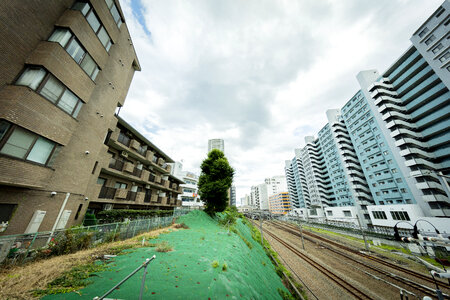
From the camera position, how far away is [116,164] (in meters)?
18.5

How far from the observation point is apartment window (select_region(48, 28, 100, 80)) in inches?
394

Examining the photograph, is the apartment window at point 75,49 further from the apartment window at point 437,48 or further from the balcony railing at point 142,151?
the apartment window at point 437,48

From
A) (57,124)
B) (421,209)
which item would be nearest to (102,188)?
(57,124)

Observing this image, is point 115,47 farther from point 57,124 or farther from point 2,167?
point 2,167

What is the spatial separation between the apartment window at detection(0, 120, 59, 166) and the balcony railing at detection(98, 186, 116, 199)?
836cm

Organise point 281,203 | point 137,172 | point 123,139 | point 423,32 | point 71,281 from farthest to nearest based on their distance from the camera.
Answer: point 281,203 < point 423,32 < point 137,172 < point 123,139 < point 71,281

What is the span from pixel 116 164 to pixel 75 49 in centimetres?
1213

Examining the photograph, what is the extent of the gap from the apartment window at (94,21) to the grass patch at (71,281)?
16582 millimetres

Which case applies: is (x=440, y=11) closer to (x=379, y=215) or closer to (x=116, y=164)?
(x=379, y=215)

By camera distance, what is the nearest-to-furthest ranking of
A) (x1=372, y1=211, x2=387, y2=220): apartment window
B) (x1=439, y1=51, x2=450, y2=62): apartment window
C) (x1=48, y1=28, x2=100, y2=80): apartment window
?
(x1=48, y1=28, x2=100, y2=80): apartment window < (x1=439, y1=51, x2=450, y2=62): apartment window < (x1=372, y1=211, x2=387, y2=220): apartment window

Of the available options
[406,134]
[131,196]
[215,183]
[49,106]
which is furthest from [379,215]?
[49,106]

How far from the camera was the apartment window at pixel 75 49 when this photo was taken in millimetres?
10016

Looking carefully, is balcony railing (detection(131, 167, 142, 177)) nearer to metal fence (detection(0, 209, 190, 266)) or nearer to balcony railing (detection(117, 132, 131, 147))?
balcony railing (detection(117, 132, 131, 147))

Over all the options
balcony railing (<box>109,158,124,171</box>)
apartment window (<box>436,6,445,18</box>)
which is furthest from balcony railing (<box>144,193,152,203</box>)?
apartment window (<box>436,6,445,18</box>)
